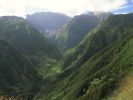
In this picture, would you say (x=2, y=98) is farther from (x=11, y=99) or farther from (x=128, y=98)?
(x=128, y=98)

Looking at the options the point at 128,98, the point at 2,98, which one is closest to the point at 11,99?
the point at 2,98

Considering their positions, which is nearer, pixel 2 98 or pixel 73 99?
pixel 2 98

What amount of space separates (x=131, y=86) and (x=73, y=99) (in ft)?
569

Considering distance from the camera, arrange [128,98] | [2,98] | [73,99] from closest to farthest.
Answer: [2,98]
[128,98]
[73,99]

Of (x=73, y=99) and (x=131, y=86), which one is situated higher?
(x=131, y=86)

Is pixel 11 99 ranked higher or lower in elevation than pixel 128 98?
higher

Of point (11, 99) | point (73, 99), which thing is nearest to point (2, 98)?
point (11, 99)

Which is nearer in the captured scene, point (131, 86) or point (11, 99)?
point (11, 99)

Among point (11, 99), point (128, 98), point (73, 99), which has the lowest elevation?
point (73, 99)

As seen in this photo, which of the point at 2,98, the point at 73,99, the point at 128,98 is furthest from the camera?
the point at 73,99

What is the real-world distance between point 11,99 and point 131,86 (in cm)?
1003

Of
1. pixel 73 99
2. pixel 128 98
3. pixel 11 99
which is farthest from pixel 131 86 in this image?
pixel 73 99

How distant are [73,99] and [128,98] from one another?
572 ft

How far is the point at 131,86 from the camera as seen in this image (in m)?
24.3
